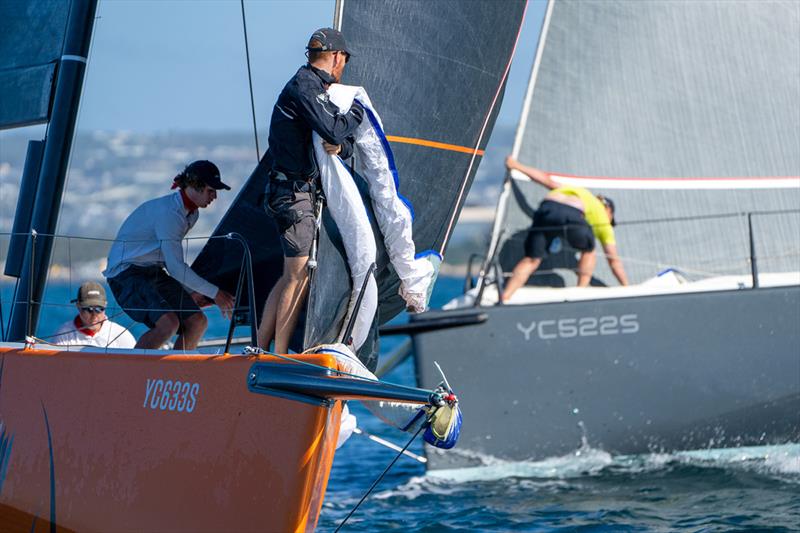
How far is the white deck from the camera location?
7.90 m

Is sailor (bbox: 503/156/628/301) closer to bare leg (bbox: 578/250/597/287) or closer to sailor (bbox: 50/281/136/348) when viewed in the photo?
bare leg (bbox: 578/250/597/287)

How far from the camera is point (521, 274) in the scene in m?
8.23

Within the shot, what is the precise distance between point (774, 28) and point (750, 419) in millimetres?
2742

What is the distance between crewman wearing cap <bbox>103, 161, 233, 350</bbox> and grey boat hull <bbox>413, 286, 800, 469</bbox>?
103 inches

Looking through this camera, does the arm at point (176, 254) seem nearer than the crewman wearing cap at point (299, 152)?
No

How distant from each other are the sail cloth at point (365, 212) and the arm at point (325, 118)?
0.23 ft

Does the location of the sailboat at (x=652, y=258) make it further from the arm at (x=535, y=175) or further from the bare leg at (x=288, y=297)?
the bare leg at (x=288, y=297)

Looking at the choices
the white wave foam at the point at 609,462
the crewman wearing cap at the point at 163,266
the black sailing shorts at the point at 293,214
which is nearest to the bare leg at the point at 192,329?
the crewman wearing cap at the point at 163,266

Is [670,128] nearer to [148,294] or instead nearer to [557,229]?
[557,229]

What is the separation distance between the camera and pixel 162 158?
6.89 metres

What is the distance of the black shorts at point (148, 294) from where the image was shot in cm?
529

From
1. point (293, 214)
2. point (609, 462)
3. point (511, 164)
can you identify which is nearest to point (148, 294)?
point (293, 214)

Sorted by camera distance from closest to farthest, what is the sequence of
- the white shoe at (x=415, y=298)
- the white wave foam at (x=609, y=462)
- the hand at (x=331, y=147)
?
the hand at (x=331, y=147)
the white shoe at (x=415, y=298)
the white wave foam at (x=609, y=462)

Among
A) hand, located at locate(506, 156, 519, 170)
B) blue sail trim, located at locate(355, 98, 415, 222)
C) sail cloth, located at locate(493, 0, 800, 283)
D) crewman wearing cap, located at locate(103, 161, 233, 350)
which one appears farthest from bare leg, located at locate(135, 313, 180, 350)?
hand, located at locate(506, 156, 519, 170)
